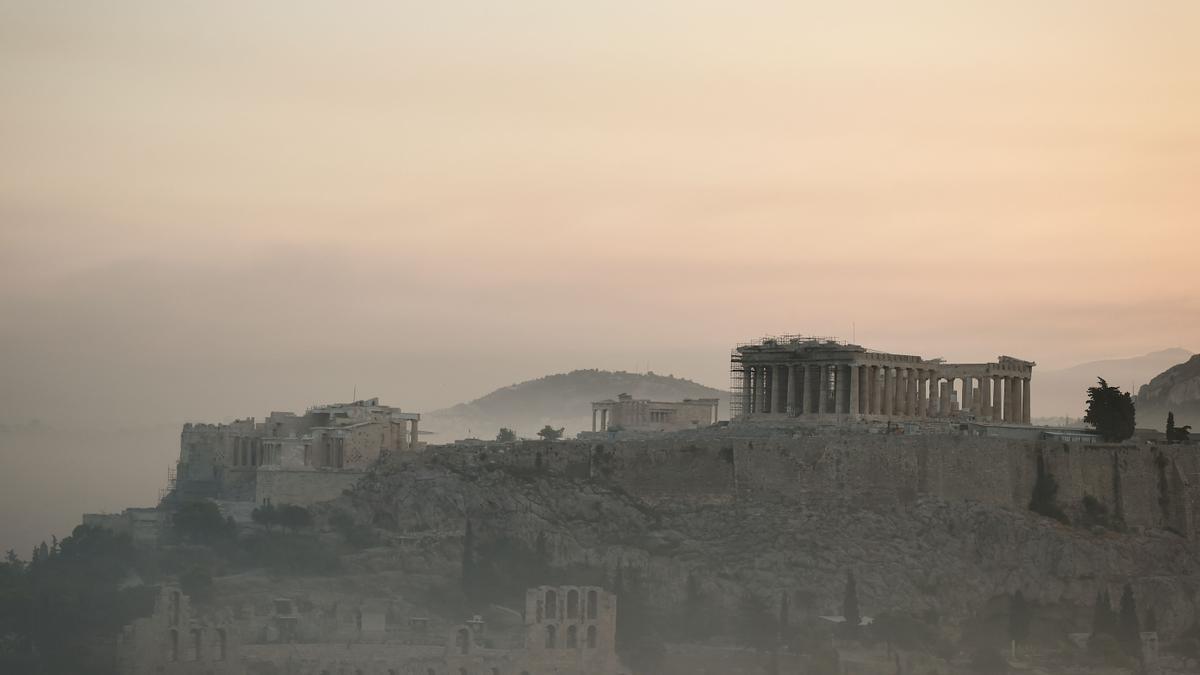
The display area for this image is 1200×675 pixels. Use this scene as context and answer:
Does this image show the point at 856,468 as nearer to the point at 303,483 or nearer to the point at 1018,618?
the point at 1018,618

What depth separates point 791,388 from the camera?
341 feet

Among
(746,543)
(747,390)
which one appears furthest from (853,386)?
(746,543)

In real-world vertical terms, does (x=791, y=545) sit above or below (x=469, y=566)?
above

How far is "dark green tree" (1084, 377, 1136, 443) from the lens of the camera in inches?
4058

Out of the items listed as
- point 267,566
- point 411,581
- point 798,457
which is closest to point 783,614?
point 798,457

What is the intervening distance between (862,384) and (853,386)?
1.12 metres

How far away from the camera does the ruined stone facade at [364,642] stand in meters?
86.2

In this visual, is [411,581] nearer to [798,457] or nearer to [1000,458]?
[798,457]

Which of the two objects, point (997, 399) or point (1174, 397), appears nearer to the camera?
point (997, 399)

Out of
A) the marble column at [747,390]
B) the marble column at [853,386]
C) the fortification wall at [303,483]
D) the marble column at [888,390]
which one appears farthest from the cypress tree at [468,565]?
the marble column at [888,390]

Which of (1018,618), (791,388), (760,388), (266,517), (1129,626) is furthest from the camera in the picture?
(760,388)

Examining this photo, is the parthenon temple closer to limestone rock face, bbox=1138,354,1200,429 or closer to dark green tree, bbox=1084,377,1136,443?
dark green tree, bbox=1084,377,1136,443

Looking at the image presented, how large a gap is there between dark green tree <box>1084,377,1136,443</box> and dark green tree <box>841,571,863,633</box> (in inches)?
661

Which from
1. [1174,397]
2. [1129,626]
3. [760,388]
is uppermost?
[1174,397]
